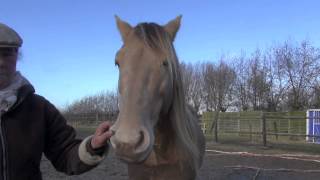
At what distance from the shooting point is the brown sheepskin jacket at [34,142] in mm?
2311

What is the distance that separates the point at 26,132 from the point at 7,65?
34 centimetres

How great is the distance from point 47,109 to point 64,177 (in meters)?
6.39

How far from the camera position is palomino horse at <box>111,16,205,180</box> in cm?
260

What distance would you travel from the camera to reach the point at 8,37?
2328mm

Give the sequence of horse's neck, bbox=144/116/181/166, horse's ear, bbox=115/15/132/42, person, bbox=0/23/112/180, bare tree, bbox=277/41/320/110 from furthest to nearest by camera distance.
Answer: bare tree, bbox=277/41/320/110 → horse's neck, bbox=144/116/181/166 → horse's ear, bbox=115/15/132/42 → person, bbox=0/23/112/180

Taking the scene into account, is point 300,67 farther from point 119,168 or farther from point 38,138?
point 38,138

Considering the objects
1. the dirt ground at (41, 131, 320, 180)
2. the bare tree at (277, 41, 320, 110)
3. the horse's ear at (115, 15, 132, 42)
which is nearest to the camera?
the horse's ear at (115, 15, 132, 42)

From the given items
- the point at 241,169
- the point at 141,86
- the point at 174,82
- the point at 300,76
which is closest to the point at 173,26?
the point at 174,82

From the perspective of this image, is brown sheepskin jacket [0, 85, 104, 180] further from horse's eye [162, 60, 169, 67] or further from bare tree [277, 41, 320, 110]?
bare tree [277, 41, 320, 110]

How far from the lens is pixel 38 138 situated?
8.06 ft

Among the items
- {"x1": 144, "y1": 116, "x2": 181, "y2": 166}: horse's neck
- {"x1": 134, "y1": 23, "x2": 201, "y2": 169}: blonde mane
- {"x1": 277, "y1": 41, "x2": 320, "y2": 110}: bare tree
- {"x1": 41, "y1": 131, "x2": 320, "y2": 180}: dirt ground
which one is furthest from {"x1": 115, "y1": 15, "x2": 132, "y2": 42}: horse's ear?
{"x1": 277, "y1": 41, "x2": 320, "y2": 110}: bare tree

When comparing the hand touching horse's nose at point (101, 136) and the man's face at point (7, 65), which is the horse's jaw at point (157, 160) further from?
the man's face at point (7, 65)

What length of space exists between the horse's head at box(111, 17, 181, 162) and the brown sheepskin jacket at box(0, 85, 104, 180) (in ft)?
0.69

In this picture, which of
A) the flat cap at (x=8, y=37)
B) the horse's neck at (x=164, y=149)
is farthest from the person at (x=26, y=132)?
the horse's neck at (x=164, y=149)
